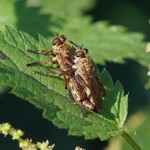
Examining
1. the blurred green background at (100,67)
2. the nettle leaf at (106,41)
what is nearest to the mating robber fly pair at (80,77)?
the blurred green background at (100,67)

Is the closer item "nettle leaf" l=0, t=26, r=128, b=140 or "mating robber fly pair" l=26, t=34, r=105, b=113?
"nettle leaf" l=0, t=26, r=128, b=140

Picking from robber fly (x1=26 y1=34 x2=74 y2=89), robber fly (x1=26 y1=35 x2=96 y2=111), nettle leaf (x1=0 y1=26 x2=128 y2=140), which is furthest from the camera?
robber fly (x1=26 y1=34 x2=74 y2=89)

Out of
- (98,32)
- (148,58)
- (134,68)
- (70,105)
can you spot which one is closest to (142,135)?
(148,58)

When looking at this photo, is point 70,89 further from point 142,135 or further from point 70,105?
point 142,135

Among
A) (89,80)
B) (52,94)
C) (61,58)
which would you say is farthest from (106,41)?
(52,94)

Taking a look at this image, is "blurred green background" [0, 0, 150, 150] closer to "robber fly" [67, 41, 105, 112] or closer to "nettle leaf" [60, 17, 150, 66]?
"nettle leaf" [60, 17, 150, 66]

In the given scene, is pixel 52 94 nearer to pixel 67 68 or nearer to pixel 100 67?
pixel 67 68

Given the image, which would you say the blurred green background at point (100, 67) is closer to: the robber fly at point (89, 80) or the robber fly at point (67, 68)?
Answer: the robber fly at point (67, 68)

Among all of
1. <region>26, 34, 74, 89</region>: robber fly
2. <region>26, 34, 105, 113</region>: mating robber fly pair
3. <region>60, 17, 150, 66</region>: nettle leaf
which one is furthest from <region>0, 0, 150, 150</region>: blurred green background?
<region>26, 34, 105, 113</region>: mating robber fly pair
